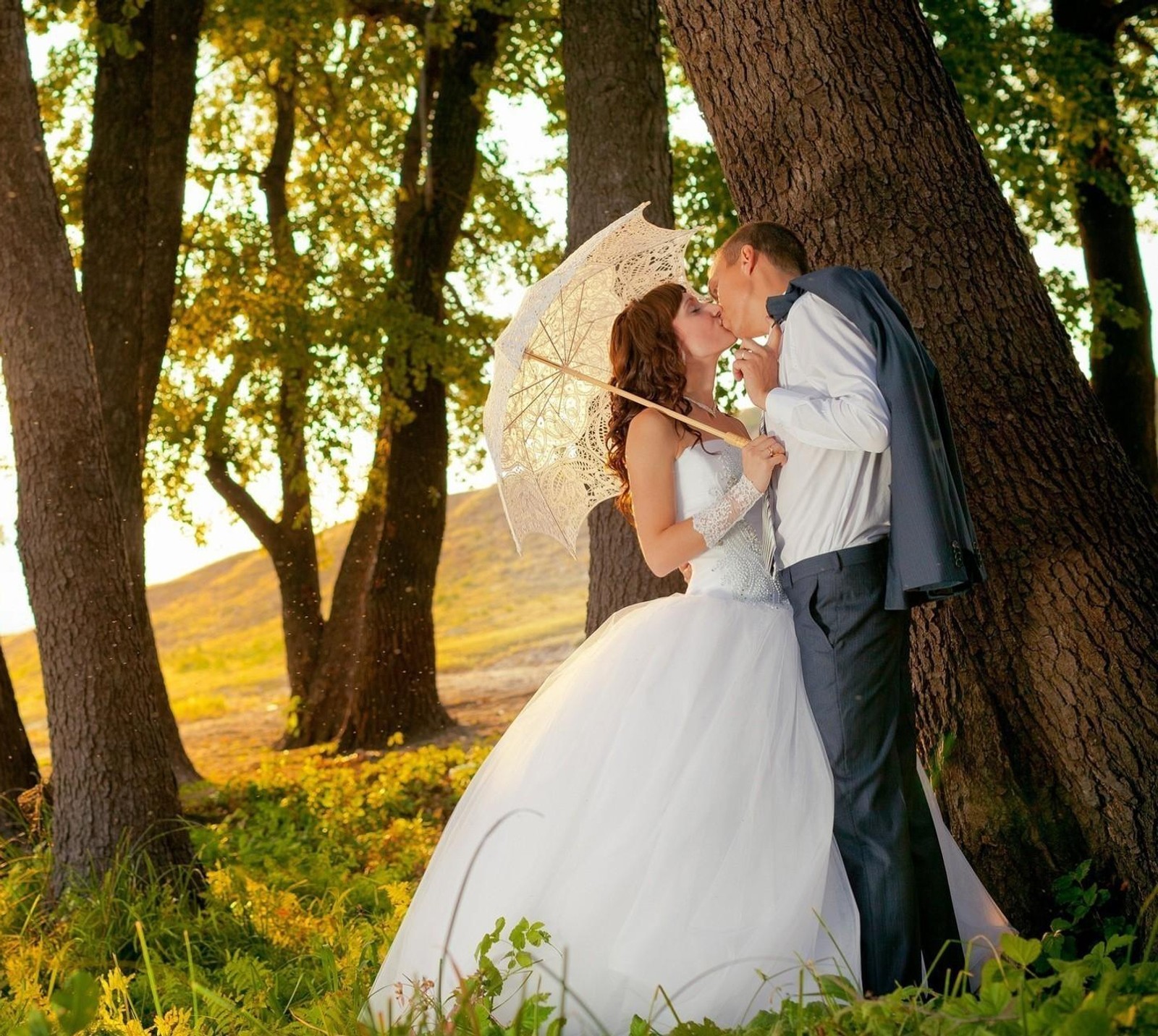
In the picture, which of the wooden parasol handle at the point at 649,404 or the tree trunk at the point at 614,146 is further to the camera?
the tree trunk at the point at 614,146

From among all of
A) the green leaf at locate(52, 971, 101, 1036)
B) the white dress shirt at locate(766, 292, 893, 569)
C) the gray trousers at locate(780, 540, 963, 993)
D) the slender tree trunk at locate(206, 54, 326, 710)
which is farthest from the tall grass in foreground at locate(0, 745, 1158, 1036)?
the slender tree trunk at locate(206, 54, 326, 710)

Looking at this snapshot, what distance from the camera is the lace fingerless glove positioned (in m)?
3.66

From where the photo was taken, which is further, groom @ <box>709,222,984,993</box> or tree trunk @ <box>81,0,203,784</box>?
tree trunk @ <box>81,0,203,784</box>

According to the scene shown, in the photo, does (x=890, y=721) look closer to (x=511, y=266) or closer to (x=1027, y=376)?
(x=1027, y=376)

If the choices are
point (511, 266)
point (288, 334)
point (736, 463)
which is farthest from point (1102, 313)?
point (736, 463)

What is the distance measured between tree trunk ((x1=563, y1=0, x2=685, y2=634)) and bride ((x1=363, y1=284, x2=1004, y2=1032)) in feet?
8.73

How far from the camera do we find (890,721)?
3.32m

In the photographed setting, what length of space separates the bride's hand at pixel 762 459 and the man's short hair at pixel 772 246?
1.70 feet

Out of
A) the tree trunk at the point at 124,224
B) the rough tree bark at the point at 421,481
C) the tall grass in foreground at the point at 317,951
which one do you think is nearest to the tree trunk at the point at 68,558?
the tall grass in foreground at the point at 317,951

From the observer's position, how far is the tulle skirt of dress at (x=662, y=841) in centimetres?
318

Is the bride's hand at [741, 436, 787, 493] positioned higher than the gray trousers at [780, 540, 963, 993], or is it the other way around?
the bride's hand at [741, 436, 787, 493]

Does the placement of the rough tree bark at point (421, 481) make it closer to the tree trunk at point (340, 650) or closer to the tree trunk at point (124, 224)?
the tree trunk at point (340, 650)

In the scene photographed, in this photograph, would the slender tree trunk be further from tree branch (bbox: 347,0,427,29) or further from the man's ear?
the man's ear

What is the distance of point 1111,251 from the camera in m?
11.5
